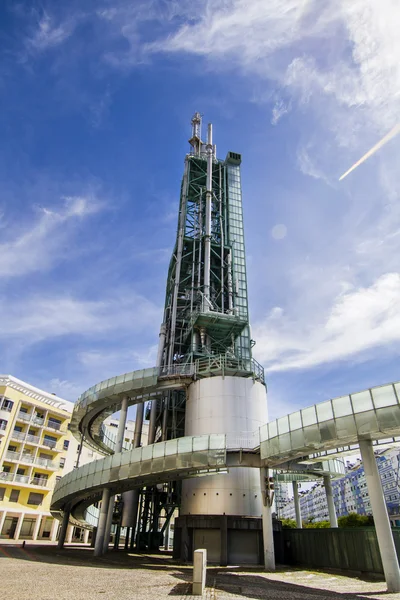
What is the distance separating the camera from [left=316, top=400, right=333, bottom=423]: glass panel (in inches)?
843

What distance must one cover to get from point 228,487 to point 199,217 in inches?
1582

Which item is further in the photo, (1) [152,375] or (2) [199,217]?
(2) [199,217]

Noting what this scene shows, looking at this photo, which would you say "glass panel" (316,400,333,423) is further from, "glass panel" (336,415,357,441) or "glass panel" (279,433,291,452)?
"glass panel" (279,433,291,452)

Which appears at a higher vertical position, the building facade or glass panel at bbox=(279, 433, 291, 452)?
the building facade

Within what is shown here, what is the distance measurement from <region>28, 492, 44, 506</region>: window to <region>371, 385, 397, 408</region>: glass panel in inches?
2056

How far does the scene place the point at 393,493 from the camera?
90.3 m

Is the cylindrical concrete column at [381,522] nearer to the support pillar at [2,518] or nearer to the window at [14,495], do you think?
the support pillar at [2,518]

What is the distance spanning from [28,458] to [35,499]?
5955mm

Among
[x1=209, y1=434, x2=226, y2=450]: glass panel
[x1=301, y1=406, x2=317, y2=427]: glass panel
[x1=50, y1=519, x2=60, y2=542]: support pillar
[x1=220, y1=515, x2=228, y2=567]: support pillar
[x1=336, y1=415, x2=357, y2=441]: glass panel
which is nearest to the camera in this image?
[x1=336, y1=415, x2=357, y2=441]: glass panel

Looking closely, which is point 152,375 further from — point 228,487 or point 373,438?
point 373,438

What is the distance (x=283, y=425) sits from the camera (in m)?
24.4

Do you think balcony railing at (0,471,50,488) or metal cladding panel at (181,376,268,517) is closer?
metal cladding panel at (181,376,268,517)

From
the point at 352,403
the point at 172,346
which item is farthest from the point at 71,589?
the point at 172,346

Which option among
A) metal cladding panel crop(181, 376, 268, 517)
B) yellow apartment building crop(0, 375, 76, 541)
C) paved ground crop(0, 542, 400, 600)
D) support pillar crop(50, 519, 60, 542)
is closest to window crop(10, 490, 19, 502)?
yellow apartment building crop(0, 375, 76, 541)
